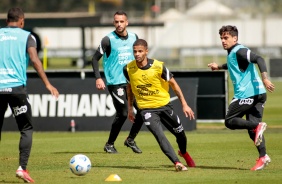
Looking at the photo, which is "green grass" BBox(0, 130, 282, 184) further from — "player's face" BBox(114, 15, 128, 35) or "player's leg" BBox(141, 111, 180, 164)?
"player's face" BBox(114, 15, 128, 35)

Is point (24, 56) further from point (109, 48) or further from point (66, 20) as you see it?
point (66, 20)

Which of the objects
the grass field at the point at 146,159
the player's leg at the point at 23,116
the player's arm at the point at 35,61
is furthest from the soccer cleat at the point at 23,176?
the player's arm at the point at 35,61

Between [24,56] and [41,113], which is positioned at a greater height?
[24,56]

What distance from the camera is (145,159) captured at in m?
14.5

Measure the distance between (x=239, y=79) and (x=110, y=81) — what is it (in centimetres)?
344

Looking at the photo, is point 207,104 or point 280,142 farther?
point 207,104

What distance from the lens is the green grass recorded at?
12.0 meters

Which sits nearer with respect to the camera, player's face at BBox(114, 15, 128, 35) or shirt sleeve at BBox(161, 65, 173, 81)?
shirt sleeve at BBox(161, 65, 173, 81)

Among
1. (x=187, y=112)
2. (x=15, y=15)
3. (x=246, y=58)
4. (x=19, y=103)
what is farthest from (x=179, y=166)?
(x=15, y=15)

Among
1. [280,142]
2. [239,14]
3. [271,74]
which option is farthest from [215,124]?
[239,14]

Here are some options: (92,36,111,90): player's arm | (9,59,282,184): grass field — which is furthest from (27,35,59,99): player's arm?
(92,36,111,90): player's arm

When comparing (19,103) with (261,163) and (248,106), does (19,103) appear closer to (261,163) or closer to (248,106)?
(248,106)

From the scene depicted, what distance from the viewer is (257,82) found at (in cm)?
1311

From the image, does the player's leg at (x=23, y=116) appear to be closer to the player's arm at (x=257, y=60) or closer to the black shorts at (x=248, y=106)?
the black shorts at (x=248, y=106)
